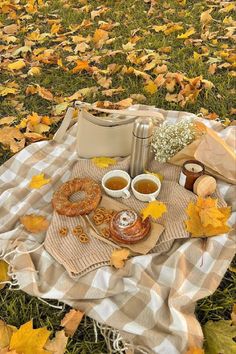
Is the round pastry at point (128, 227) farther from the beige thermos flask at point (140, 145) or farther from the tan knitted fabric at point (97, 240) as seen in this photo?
the beige thermos flask at point (140, 145)

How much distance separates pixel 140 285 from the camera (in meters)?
1.96

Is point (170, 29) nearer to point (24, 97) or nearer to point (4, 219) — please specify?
point (24, 97)

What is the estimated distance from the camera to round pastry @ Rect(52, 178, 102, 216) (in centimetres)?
226

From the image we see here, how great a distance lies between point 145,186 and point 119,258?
0.49m

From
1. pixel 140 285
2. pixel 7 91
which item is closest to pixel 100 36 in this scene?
pixel 7 91

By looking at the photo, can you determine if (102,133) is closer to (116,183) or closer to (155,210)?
(116,183)

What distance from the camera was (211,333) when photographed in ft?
6.02

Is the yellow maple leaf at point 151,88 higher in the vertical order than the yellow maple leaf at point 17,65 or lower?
higher

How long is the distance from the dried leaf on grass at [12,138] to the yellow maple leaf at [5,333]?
1323 mm

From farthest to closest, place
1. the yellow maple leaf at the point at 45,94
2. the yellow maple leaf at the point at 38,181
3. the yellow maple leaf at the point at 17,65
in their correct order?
the yellow maple leaf at the point at 17,65, the yellow maple leaf at the point at 45,94, the yellow maple leaf at the point at 38,181

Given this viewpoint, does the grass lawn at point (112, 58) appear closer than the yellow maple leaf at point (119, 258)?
No

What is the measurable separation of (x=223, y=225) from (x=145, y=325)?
0.64 meters

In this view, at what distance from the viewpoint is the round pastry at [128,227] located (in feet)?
6.83

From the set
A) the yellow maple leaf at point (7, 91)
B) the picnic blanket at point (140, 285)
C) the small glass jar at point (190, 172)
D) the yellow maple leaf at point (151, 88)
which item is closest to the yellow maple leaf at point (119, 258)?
the picnic blanket at point (140, 285)
